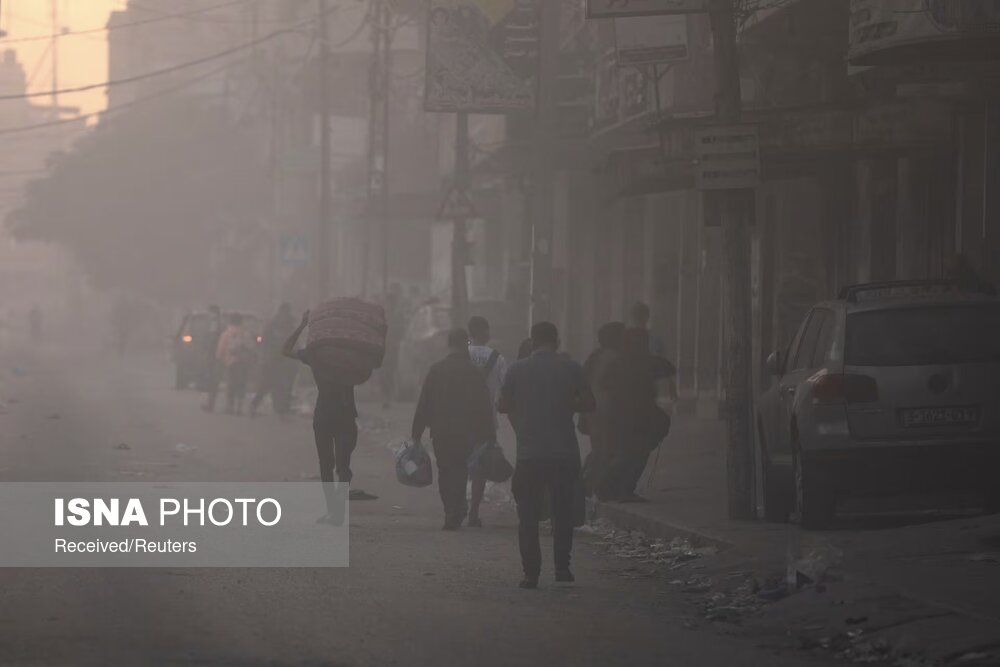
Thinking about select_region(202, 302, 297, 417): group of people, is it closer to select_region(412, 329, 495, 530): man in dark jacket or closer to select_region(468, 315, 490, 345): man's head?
select_region(468, 315, 490, 345): man's head

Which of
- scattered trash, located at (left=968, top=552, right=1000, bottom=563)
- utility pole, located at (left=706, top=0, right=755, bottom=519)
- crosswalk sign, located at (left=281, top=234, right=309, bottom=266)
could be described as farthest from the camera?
crosswalk sign, located at (left=281, top=234, right=309, bottom=266)

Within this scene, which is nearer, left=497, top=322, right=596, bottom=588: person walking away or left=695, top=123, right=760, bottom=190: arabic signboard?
left=497, top=322, right=596, bottom=588: person walking away

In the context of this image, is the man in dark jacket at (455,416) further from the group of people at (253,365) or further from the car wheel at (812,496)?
the group of people at (253,365)

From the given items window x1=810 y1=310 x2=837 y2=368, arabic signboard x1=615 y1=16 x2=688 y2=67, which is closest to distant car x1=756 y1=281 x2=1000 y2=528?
window x1=810 y1=310 x2=837 y2=368

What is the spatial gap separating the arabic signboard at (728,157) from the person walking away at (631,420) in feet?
9.61

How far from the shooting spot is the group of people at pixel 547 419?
41.0 ft

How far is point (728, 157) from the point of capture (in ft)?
50.8

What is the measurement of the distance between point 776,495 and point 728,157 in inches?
106

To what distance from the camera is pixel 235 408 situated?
3700 centimetres

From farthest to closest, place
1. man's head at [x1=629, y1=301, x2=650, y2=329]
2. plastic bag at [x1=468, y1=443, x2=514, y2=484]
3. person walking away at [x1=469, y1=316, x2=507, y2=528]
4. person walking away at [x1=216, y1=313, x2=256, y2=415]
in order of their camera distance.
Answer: person walking away at [x1=216, y1=313, x2=256, y2=415], man's head at [x1=629, y1=301, x2=650, y2=329], person walking away at [x1=469, y1=316, x2=507, y2=528], plastic bag at [x1=468, y1=443, x2=514, y2=484]

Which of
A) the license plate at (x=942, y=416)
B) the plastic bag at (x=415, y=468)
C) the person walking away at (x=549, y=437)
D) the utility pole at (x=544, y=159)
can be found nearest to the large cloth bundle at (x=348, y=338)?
the plastic bag at (x=415, y=468)

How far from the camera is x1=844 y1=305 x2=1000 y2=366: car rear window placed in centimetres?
1408

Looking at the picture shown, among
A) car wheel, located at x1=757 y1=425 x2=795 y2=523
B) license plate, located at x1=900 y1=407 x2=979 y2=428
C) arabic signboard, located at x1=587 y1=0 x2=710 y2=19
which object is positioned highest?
arabic signboard, located at x1=587 y1=0 x2=710 y2=19

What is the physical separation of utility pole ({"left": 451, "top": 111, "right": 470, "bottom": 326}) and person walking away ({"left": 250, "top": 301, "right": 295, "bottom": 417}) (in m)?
3.79
